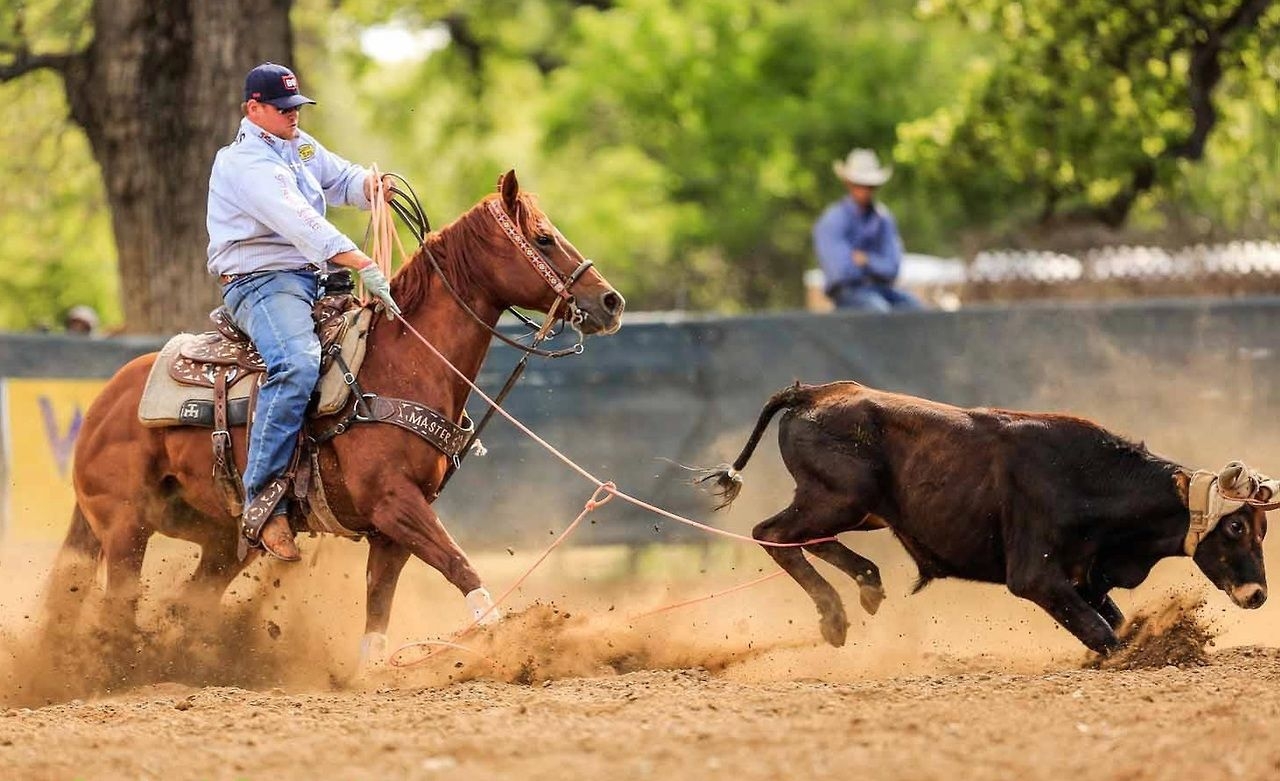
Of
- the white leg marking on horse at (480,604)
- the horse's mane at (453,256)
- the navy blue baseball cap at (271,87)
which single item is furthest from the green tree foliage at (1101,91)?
the white leg marking on horse at (480,604)

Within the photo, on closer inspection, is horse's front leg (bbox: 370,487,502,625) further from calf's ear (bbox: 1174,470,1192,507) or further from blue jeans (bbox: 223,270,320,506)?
calf's ear (bbox: 1174,470,1192,507)

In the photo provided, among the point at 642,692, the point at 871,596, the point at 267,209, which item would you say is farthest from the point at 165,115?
the point at 642,692

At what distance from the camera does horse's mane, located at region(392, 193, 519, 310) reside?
7.75 metres

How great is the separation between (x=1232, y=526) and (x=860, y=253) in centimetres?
584

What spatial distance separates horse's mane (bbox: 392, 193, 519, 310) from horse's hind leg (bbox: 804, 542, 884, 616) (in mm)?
2044

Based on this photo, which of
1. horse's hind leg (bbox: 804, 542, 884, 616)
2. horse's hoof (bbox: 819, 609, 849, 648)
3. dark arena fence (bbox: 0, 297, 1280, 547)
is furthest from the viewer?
dark arena fence (bbox: 0, 297, 1280, 547)

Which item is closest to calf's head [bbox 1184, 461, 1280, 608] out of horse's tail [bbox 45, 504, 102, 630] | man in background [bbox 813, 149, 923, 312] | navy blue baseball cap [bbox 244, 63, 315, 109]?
navy blue baseball cap [bbox 244, 63, 315, 109]

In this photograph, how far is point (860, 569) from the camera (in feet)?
26.5

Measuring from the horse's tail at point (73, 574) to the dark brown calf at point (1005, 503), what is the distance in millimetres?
3007

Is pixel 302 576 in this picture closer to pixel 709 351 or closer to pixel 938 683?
pixel 938 683

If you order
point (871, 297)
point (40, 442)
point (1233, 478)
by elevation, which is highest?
point (871, 297)

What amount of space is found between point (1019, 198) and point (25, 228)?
574 inches

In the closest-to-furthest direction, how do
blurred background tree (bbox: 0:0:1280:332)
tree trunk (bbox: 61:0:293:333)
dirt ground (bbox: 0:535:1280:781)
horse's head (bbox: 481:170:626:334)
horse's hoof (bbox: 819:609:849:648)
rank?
1. dirt ground (bbox: 0:535:1280:781)
2. horse's head (bbox: 481:170:626:334)
3. horse's hoof (bbox: 819:609:849:648)
4. tree trunk (bbox: 61:0:293:333)
5. blurred background tree (bbox: 0:0:1280:332)

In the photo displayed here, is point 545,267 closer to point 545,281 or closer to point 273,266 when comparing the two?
point 545,281
